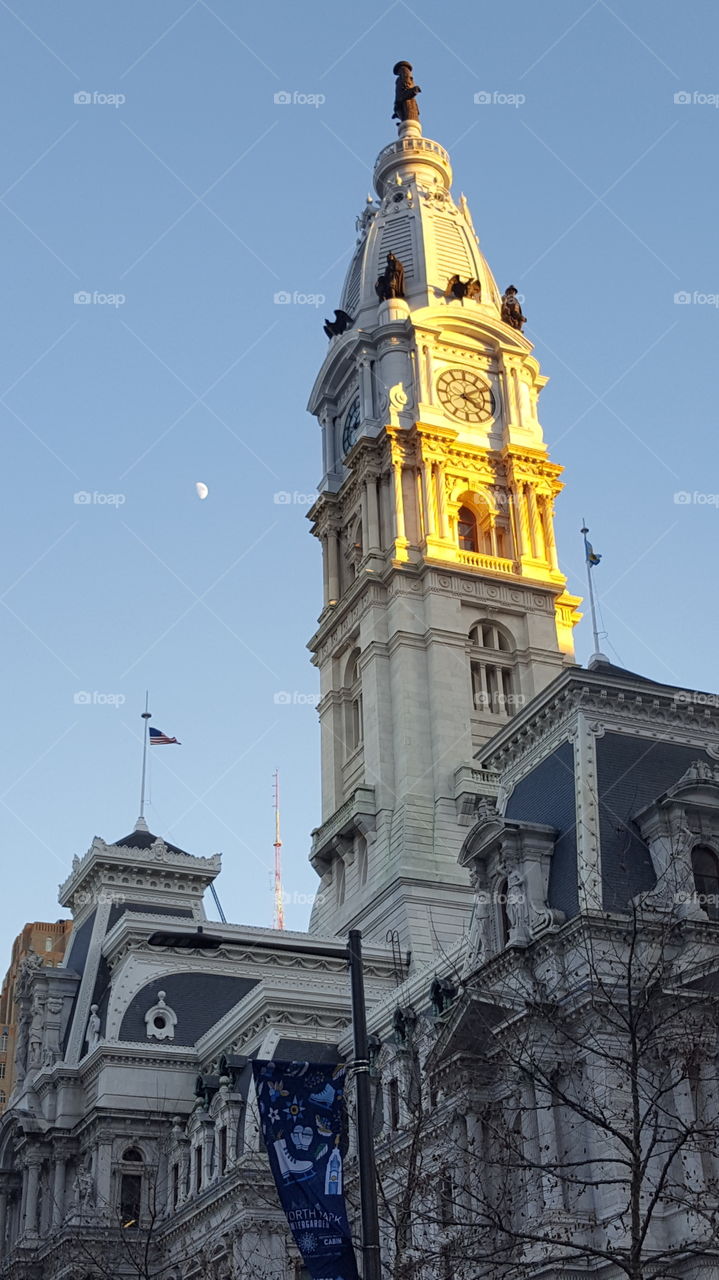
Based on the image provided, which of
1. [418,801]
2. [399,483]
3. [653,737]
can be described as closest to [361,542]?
[399,483]

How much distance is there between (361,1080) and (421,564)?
63.9m

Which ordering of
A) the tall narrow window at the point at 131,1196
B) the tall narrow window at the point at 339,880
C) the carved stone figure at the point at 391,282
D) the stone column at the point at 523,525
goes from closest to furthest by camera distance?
the tall narrow window at the point at 131,1196
the tall narrow window at the point at 339,880
the stone column at the point at 523,525
the carved stone figure at the point at 391,282

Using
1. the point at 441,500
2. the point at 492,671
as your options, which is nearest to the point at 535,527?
the point at 441,500

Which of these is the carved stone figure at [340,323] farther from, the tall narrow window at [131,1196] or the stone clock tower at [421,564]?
the tall narrow window at [131,1196]

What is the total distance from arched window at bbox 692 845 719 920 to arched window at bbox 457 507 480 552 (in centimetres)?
4567

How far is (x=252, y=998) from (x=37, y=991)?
17427mm

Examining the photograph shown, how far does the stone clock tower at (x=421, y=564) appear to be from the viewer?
78.2 metres

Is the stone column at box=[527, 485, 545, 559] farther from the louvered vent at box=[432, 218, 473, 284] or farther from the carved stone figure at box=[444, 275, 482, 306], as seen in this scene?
the louvered vent at box=[432, 218, 473, 284]

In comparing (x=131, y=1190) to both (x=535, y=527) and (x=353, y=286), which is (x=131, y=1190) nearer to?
(x=535, y=527)

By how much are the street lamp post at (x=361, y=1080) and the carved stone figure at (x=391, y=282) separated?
247 feet

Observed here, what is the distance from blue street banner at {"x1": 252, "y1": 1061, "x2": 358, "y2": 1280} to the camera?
2356 centimetres

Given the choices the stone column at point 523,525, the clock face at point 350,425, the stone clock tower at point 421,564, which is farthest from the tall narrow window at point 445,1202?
the clock face at point 350,425

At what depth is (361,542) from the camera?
90.4m

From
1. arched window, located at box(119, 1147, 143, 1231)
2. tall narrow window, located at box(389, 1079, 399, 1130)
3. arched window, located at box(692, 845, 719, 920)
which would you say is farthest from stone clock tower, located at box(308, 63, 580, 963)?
arched window, located at box(692, 845, 719, 920)
